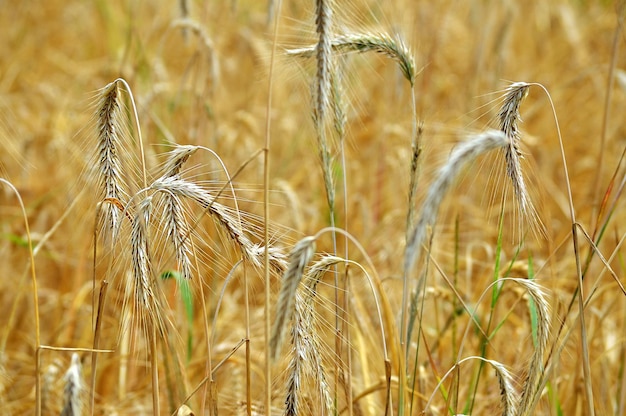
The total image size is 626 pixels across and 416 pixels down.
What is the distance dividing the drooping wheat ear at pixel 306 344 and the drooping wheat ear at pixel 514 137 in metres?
0.35

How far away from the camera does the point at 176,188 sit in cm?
118

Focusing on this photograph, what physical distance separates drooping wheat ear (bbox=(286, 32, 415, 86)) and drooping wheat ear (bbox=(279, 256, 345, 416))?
0.43 m

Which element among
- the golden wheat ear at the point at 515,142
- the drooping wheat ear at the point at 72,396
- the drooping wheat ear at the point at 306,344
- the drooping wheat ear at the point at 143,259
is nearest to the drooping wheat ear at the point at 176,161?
the drooping wheat ear at the point at 143,259

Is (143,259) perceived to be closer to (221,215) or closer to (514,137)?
(221,215)

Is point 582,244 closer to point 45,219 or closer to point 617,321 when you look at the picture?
point 617,321

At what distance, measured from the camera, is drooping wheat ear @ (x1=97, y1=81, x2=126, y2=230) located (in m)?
1.32

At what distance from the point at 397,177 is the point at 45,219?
1.56m

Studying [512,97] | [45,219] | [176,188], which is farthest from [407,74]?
[45,219]

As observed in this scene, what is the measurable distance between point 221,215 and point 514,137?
572 mm

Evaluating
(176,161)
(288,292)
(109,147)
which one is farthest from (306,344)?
(109,147)

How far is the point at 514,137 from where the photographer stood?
1.34m

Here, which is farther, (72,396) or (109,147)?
(109,147)

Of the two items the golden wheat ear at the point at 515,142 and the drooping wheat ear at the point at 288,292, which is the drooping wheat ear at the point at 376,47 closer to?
the golden wheat ear at the point at 515,142

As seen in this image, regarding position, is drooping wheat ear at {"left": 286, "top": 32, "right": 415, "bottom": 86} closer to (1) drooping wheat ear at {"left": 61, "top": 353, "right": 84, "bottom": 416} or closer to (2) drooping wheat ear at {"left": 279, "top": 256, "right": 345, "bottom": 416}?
(2) drooping wheat ear at {"left": 279, "top": 256, "right": 345, "bottom": 416}
